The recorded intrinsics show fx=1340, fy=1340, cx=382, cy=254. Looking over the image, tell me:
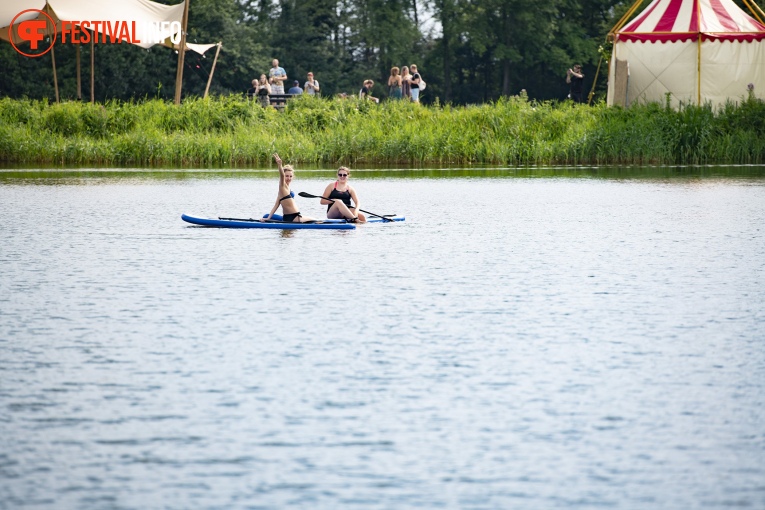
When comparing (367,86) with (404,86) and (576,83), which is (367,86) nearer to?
(404,86)

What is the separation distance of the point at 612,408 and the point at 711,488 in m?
1.40

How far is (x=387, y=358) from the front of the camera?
8.41m

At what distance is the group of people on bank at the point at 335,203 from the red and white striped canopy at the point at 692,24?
23.1 metres

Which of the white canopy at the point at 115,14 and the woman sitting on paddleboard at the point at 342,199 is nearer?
the woman sitting on paddleboard at the point at 342,199

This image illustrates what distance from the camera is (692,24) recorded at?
3869cm

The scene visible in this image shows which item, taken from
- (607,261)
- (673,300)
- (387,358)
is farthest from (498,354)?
(607,261)

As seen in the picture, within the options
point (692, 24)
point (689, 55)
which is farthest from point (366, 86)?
point (692, 24)

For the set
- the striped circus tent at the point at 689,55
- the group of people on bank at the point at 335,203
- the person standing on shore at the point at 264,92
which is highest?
the striped circus tent at the point at 689,55

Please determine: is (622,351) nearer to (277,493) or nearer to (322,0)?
(277,493)

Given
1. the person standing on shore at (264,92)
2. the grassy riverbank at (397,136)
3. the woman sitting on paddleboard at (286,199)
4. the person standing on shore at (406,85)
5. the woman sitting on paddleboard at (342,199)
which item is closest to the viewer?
the woman sitting on paddleboard at (286,199)

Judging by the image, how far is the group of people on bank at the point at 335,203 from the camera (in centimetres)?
1686

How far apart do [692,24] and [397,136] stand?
36.0ft

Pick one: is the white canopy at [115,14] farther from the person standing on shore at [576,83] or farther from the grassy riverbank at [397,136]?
the person standing on shore at [576,83]

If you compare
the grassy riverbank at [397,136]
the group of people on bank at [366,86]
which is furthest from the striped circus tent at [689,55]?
the grassy riverbank at [397,136]
